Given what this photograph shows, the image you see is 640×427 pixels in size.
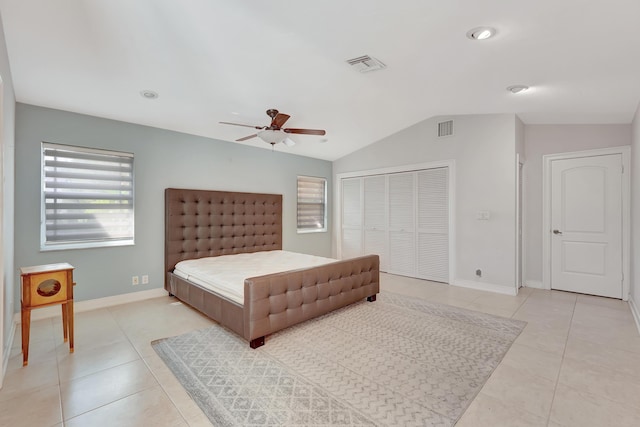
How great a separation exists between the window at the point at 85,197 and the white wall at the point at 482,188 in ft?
15.0

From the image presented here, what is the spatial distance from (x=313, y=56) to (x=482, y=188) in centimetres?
325

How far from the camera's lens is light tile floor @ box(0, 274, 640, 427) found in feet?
5.94

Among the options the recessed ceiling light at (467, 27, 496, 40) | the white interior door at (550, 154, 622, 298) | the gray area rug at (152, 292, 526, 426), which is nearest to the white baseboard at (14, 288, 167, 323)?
the gray area rug at (152, 292, 526, 426)

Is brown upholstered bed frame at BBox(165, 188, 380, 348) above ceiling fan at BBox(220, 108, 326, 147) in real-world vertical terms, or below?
below

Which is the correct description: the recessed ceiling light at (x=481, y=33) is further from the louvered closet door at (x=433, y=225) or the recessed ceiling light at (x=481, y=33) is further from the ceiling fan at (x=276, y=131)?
the louvered closet door at (x=433, y=225)

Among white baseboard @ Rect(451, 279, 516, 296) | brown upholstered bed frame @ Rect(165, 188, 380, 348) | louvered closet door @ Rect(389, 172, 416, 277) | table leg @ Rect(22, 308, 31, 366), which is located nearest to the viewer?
table leg @ Rect(22, 308, 31, 366)

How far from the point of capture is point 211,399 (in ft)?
6.46

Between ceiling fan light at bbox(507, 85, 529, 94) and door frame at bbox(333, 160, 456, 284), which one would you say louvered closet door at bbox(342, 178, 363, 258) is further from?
ceiling fan light at bbox(507, 85, 529, 94)

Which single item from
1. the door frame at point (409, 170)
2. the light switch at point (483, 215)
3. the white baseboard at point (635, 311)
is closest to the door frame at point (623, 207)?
the white baseboard at point (635, 311)

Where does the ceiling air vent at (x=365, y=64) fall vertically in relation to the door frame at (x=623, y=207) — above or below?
above

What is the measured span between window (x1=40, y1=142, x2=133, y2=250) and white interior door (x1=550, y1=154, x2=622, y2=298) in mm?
6067

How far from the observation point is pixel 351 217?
21.1 feet

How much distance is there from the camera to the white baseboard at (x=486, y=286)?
4.31 meters

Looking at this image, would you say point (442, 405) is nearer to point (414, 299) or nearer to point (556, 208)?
point (414, 299)
